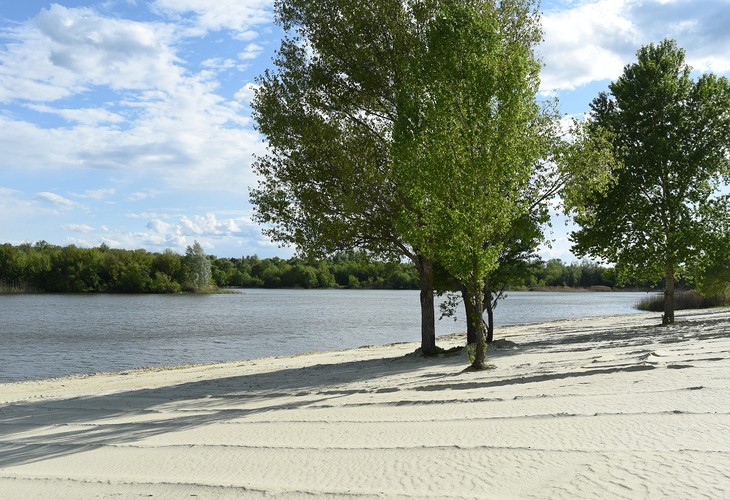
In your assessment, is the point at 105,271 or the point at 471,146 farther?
the point at 105,271

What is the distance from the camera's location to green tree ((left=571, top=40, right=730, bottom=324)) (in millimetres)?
25203

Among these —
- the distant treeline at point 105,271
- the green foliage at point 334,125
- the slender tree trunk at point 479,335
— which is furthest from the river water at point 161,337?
the distant treeline at point 105,271

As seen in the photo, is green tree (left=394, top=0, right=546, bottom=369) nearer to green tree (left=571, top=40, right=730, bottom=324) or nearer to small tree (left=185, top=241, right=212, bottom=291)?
green tree (left=571, top=40, right=730, bottom=324)

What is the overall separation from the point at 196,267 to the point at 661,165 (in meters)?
117

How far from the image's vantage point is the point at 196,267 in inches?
5217

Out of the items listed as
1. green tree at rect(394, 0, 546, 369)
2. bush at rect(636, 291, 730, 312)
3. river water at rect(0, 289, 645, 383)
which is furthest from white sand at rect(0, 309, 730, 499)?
bush at rect(636, 291, 730, 312)

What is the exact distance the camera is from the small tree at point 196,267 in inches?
5177

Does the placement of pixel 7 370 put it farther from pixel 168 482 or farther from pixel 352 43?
pixel 168 482

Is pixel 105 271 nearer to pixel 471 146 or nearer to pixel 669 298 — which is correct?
pixel 669 298

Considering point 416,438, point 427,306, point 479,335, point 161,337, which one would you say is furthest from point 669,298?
point 161,337

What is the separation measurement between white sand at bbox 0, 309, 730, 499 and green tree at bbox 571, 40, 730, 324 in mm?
11641

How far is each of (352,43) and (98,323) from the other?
40.5 metres

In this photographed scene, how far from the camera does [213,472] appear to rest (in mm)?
7184

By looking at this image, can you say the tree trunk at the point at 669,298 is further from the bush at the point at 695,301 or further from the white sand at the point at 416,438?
the bush at the point at 695,301
